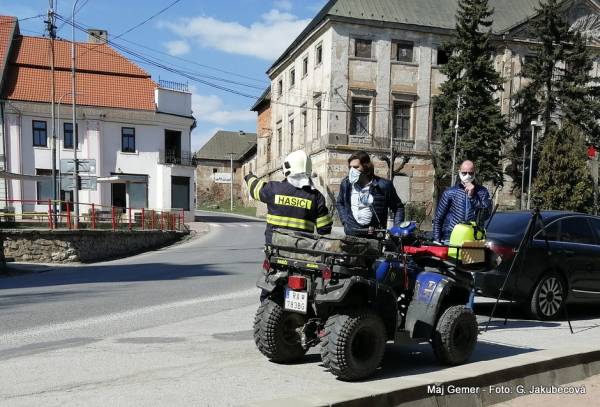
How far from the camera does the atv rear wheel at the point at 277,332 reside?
5227mm

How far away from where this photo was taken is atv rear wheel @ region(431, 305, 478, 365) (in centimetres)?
525

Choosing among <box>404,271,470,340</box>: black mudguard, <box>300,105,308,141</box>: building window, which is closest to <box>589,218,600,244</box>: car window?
<box>404,271,470,340</box>: black mudguard

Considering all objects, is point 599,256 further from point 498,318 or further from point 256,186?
point 256,186

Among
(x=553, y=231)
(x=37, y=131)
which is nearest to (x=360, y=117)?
(x=37, y=131)

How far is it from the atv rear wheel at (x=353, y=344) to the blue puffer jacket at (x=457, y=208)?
2.43m

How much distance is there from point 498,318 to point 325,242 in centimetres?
464

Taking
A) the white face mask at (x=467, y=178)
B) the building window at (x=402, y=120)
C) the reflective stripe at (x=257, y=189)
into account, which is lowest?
the reflective stripe at (x=257, y=189)

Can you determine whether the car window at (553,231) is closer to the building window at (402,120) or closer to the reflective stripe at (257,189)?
the reflective stripe at (257,189)

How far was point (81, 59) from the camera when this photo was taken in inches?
1689

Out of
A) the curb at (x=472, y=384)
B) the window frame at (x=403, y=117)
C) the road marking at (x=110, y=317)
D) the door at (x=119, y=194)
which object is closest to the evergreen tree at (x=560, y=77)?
the window frame at (x=403, y=117)

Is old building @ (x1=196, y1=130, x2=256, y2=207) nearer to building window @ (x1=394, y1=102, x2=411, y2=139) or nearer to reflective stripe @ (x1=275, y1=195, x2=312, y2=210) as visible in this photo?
building window @ (x1=394, y1=102, x2=411, y2=139)

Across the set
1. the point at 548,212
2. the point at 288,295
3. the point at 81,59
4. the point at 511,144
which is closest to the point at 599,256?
the point at 548,212

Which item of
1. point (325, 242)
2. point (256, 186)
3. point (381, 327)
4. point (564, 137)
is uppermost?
point (564, 137)

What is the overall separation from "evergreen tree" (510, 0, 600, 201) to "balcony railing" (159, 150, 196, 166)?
24194mm
